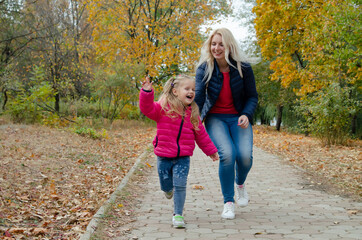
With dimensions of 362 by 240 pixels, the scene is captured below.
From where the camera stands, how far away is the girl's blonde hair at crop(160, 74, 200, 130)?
4.27 metres

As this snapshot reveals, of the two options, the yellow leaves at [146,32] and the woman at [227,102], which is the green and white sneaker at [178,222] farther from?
the yellow leaves at [146,32]

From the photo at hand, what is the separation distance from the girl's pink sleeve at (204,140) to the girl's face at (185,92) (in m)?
0.31

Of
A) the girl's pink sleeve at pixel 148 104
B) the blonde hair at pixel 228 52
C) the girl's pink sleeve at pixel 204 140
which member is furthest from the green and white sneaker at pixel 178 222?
the blonde hair at pixel 228 52

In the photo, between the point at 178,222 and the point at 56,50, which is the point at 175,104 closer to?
the point at 178,222

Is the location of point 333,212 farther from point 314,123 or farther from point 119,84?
point 119,84

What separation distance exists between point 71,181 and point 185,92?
302 cm

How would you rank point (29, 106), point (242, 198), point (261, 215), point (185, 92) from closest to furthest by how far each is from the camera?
point (185, 92)
point (261, 215)
point (242, 198)
point (29, 106)

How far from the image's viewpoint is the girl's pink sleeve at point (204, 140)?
4403mm

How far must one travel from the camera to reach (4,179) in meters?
5.60

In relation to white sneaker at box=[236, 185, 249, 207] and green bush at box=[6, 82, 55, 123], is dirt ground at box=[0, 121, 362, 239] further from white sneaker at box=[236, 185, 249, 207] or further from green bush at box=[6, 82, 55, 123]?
green bush at box=[6, 82, 55, 123]

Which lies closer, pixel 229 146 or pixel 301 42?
pixel 229 146

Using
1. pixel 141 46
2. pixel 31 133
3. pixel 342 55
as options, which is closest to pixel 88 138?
pixel 31 133

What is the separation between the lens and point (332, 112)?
1327 cm

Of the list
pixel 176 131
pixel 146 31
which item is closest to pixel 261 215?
pixel 176 131
